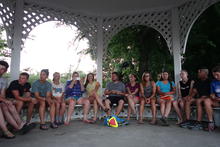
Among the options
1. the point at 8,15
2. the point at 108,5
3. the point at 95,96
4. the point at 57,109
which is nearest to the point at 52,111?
the point at 57,109

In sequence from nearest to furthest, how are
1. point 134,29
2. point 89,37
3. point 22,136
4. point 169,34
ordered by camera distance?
point 22,136 → point 169,34 → point 89,37 → point 134,29

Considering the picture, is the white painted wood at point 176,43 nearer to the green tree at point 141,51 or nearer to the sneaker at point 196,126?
the green tree at point 141,51

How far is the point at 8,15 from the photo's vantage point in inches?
139

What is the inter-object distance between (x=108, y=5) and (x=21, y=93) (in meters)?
2.64

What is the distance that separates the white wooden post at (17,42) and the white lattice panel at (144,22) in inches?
79.1

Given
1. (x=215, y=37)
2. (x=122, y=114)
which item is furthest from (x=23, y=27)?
(x=215, y=37)

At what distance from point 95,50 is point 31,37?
16.1 feet

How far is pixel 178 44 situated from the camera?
13.4 ft

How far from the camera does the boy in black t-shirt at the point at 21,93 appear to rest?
9.48 feet

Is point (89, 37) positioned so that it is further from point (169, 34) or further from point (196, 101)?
point (196, 101)

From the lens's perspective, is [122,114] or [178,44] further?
[122,114]

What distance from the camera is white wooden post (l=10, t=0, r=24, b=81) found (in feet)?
11.4

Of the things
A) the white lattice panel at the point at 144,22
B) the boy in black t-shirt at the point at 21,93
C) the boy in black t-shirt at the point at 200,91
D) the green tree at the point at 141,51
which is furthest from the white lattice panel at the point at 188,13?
the boy in black t-shirt at the point at 21,93

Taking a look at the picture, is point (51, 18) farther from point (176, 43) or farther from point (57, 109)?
point (176, 43)
